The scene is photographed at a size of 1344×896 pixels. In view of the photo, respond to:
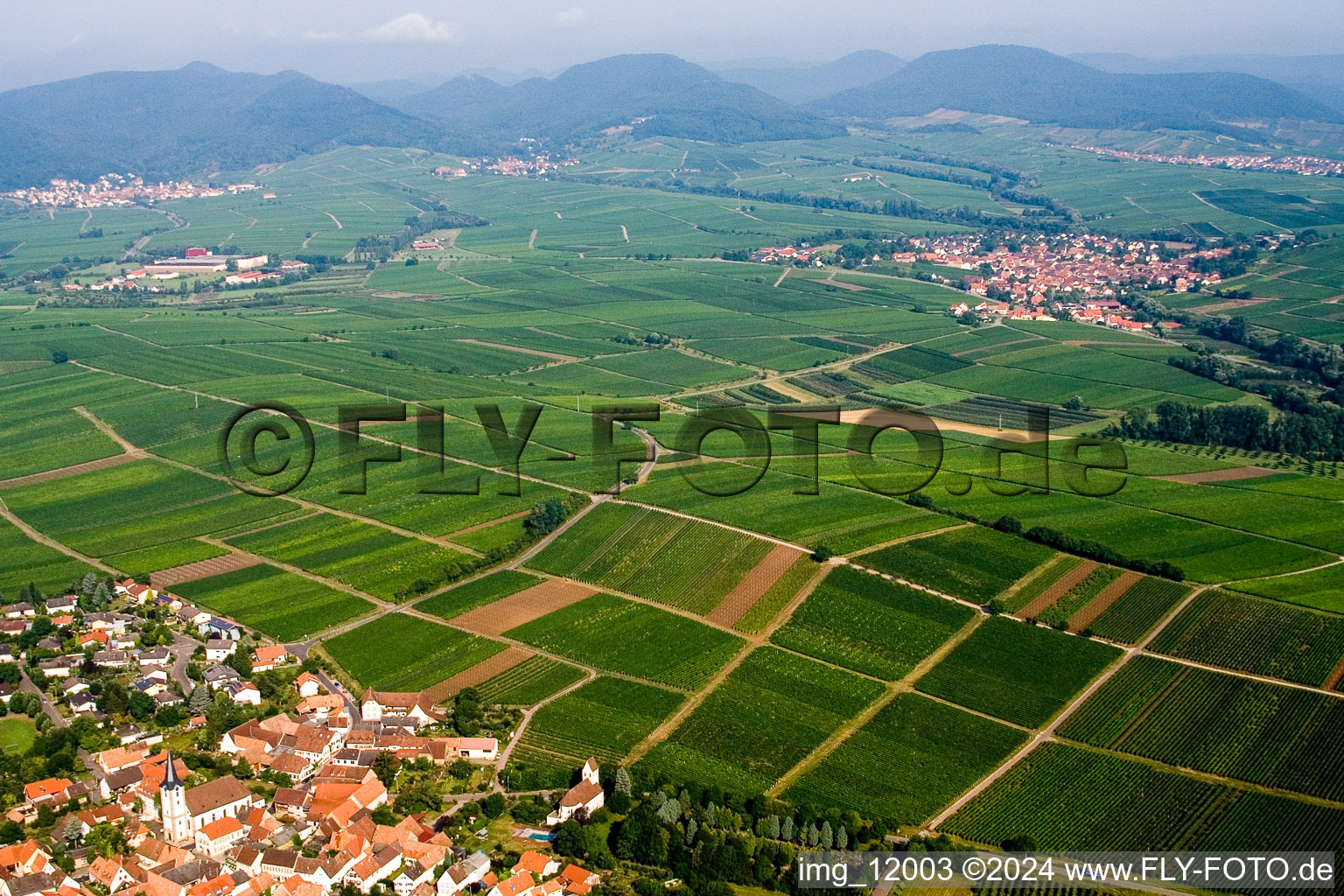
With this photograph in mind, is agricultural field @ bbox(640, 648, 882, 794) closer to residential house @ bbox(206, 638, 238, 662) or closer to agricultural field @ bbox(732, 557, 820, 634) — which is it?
agricultural field @ bbox(732, 557, 820, 634)

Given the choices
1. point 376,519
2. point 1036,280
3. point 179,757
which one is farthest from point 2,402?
point 1036,280

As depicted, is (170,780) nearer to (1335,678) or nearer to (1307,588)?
(1335,678)

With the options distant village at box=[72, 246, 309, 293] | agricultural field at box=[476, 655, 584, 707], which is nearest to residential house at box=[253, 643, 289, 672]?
agricultural field at box=[476, 655, 584, 707]

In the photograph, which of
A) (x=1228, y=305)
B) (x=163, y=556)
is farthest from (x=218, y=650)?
(x=1228, y=305)

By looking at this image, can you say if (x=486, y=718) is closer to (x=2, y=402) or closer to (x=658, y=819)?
(x=658, y=819)

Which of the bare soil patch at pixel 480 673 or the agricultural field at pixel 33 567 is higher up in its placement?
the agricultural field at pixel 33 567

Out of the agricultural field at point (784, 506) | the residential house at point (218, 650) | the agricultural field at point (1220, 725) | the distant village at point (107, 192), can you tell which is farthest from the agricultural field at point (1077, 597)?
the distant village at point (107, 192)

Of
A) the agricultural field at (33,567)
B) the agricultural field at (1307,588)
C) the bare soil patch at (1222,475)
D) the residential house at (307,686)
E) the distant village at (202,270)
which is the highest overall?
the distant village at (202,270)

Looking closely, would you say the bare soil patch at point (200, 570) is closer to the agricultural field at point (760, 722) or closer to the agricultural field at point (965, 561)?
the agricultural field at point (760, 722)
